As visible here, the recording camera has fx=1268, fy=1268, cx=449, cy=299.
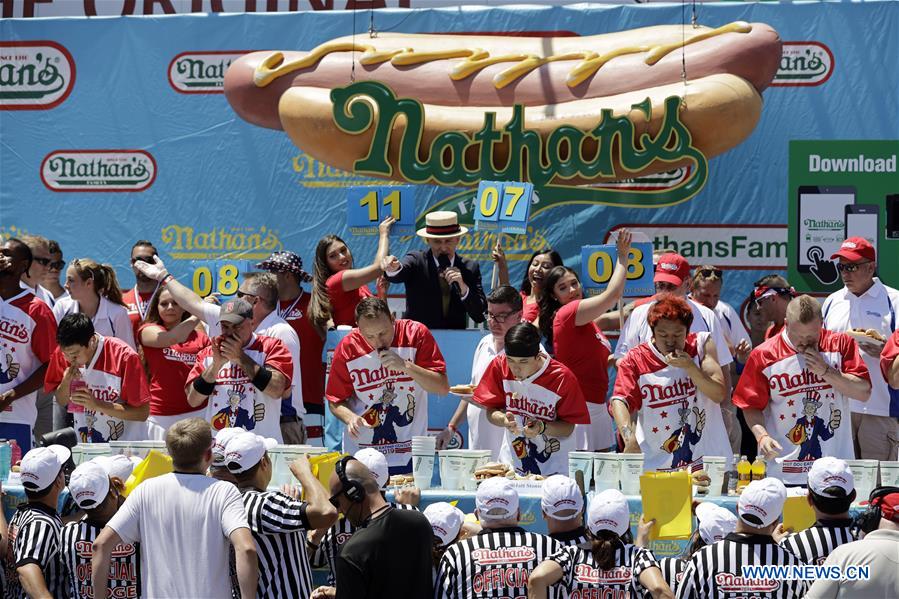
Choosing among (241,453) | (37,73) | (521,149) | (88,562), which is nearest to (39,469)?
(88,562)

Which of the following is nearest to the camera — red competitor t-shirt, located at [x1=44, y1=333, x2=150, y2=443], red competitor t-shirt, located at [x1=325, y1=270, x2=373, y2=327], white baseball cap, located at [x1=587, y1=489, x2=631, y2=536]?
white baseball cap, located at [x1=587, y1=489, x2=631, y2=536]

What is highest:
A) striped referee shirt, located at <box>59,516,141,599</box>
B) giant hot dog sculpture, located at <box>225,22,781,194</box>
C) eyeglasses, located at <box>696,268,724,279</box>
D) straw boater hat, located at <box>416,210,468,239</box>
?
giant hot dog sculpture, located at <box>225,22,781,194</box>

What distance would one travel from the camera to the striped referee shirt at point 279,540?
4609 mm

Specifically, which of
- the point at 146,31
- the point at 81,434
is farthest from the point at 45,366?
the point at 146,31

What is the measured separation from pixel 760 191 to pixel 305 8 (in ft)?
12.7

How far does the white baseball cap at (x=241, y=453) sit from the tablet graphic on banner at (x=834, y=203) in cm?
573

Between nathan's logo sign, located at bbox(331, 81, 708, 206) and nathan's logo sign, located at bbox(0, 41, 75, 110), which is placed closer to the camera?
nathan's logo sign, located at bbox(331, 81, 708, 206)

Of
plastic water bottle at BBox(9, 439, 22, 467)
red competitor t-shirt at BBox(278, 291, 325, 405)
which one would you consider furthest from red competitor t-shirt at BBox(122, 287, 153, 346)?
plastic water bottle at BBox(9, 439, 22, 467)

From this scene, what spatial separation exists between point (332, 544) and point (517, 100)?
5.53 metres

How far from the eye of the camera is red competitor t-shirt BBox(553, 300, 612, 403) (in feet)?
23.2

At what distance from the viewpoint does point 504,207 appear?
27.0 ft

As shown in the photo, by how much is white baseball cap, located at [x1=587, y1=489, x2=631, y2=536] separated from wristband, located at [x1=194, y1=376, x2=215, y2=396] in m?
2.67

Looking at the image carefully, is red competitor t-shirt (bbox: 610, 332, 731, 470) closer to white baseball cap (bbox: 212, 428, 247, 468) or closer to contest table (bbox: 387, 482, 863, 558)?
contest table (bbox: 387, 482, 863, 558)

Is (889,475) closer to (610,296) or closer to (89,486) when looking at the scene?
(610,296)
